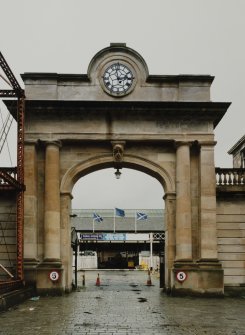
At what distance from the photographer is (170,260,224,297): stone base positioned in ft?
69.6

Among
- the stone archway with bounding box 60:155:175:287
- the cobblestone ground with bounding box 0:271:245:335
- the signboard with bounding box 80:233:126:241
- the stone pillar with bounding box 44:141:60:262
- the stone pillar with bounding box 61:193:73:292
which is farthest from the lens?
the signboard with bounding box 80:233:126:241

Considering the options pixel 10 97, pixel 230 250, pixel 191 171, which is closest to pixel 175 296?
pixel 230 250

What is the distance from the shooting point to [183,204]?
22.2 m

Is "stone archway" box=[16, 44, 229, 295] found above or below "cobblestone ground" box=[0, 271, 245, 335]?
above

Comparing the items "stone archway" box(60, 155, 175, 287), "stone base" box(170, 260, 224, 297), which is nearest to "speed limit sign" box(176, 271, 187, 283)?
"stone base" box(170, 260, 224, 297)

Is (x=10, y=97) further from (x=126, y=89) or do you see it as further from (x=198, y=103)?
(x=198, y=103)

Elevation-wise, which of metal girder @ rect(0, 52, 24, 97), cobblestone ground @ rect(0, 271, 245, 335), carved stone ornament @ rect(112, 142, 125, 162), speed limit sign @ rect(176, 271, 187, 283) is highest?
metal girder @ rect(0, 52, 24, 97)

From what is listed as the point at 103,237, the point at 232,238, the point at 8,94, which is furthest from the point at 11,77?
the point at 103,237

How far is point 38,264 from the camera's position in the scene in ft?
71.3

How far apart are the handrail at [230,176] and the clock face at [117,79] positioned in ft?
17.4

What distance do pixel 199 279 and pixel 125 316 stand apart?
7.94 metres

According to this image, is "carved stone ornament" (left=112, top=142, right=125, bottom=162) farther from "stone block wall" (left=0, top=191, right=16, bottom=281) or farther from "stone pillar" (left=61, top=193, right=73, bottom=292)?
"stone block wall" (left=0, top=191, right=16, bottom=281)

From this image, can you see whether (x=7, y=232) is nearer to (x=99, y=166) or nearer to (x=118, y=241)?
(x=99, y=166)

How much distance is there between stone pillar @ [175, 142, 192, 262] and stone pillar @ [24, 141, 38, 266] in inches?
228
